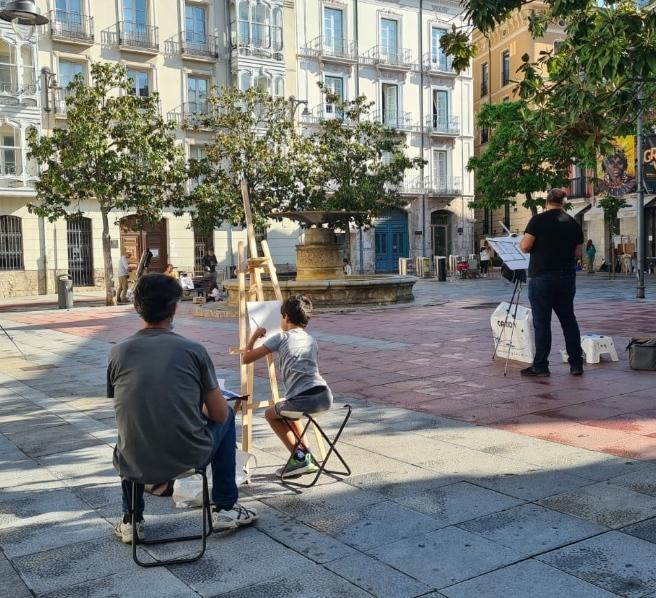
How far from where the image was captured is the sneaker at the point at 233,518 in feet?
12.2

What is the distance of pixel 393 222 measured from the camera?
4094cm

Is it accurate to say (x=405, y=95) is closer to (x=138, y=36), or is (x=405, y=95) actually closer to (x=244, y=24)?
(x=244, y=24)

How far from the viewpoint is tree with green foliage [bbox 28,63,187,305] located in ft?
67.9

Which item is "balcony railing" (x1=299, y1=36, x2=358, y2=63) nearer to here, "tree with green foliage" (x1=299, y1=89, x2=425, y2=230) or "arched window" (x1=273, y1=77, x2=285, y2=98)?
"arched window" (x1=273, y1=77, x2=285, y2=98)

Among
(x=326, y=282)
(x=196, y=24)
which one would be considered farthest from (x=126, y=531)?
(x=196, y=24)

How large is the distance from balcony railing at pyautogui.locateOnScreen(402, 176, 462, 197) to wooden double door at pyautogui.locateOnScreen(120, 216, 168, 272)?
1377cm

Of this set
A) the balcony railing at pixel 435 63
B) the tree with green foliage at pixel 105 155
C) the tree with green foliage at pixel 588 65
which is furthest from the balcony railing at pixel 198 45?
A: the tree with green foliage at pixel 588 65

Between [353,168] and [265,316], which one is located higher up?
[353,168]

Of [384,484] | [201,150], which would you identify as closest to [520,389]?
[384,484]

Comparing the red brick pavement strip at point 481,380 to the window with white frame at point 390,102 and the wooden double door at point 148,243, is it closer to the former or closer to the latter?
the wooden double door at point 148,243

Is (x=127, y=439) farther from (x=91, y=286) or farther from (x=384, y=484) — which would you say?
(x=91, y=286)

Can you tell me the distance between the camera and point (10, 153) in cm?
2873

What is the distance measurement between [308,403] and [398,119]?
37.8m

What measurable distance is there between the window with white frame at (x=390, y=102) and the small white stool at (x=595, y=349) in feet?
109
